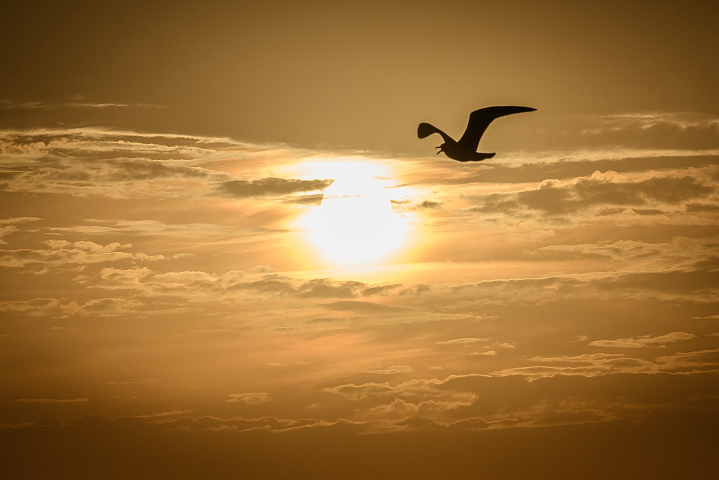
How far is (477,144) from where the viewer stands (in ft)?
131

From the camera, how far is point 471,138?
39.5 m

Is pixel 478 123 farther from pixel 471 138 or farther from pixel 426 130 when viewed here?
pixel 426 130

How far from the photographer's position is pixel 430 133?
3988 cm

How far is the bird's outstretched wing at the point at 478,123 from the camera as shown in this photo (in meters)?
38.5

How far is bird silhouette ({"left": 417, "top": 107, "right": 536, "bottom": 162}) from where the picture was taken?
38.8 metres

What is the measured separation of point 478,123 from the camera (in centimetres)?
3916

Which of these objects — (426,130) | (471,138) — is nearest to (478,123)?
(471,138)

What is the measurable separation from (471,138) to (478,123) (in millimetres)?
850

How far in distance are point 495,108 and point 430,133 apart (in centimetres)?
354

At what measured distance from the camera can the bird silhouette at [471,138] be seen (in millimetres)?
38812

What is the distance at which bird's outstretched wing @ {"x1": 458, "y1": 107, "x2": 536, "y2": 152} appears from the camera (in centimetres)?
3853

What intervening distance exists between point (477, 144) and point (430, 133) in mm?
2483

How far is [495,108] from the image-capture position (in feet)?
127
